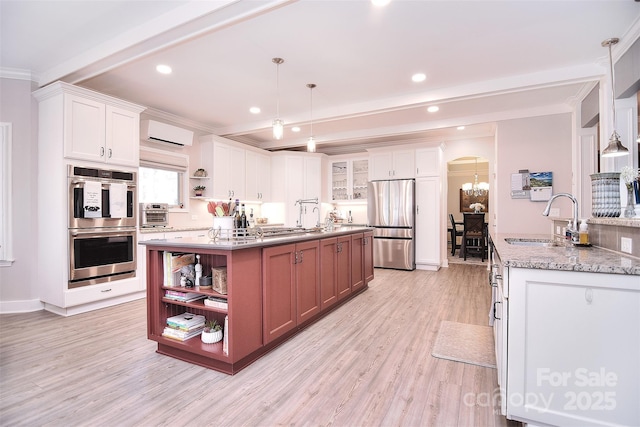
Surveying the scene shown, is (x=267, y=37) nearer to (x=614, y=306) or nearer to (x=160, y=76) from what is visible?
(x=160, y=76)

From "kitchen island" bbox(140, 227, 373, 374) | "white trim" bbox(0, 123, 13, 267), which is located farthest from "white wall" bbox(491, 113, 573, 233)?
"white trim" bbox(0, 123, 13, 267)

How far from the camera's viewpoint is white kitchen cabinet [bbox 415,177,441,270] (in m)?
5.99

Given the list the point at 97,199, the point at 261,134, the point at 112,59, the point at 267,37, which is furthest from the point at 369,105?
the point at 97,199

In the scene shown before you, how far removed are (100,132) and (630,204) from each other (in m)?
4.97

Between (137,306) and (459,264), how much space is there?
591 cm

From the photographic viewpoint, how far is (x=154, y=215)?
4.48m

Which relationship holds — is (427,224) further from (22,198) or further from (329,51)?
(22,198)

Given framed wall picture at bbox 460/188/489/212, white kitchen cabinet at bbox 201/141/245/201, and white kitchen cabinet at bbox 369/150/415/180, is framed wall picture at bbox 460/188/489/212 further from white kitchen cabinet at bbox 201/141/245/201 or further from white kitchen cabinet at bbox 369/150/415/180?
white kitchen cabinet at bbox 201/141/245/201

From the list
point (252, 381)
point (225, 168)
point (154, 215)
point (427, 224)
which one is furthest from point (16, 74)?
point (427, 224)

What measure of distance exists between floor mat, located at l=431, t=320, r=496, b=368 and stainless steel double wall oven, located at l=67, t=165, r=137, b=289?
363cm

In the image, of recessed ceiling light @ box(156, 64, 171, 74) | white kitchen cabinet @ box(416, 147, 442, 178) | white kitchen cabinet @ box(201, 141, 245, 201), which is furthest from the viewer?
white kitchen cabinet @ box(416, 147, 442, 178)

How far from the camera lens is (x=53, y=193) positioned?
3457 millimetres

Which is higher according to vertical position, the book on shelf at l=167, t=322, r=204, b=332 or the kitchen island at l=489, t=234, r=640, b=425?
the kitchen island at l=489, t=234, r=640, b=425

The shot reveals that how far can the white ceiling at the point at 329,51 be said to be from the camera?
2.45 metres
